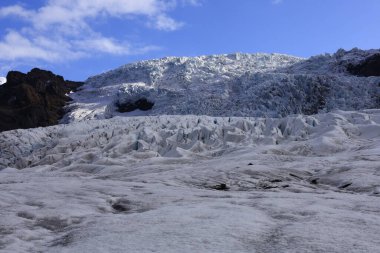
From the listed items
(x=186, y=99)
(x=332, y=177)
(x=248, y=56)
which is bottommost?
(x=332, y=177)

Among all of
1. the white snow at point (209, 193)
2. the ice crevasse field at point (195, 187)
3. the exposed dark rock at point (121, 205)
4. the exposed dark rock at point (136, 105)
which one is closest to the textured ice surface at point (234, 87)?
the exposed dark rock at point (136, 105)

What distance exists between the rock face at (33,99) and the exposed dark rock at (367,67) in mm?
27742

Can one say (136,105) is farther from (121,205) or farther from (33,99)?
(121,205)

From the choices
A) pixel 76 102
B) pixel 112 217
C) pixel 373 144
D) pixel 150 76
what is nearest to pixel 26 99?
pixel 76 102

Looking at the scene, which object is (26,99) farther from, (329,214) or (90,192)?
(329,214)

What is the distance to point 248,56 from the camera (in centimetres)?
6131

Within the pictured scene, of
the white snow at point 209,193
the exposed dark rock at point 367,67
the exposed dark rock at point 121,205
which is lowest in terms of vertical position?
the exposed dark rock at point 121,205

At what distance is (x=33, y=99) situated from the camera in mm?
49656

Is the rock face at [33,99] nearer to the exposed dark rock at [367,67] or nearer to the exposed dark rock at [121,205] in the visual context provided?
the exposed dark rock at [367,67]

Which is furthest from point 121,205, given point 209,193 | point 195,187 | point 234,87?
point 234,87

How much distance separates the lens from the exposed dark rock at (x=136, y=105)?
4682 centimetres

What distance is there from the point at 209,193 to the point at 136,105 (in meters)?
39.5

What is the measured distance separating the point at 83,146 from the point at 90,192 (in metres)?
10.6

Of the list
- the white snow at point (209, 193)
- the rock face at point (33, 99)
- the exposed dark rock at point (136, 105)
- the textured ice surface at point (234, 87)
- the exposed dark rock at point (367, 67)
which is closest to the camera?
the white snow at point (209, 193)
